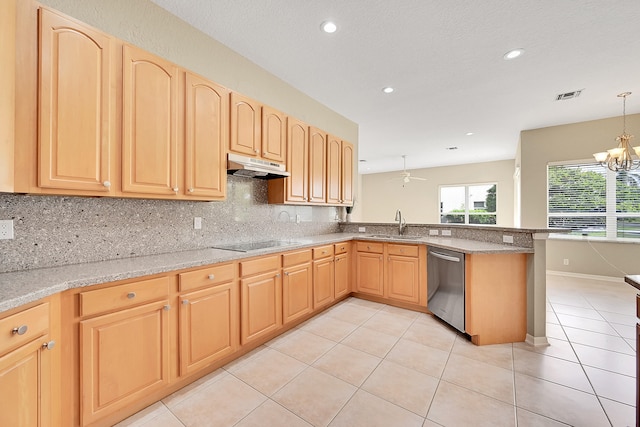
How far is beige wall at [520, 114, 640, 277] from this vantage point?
445cm

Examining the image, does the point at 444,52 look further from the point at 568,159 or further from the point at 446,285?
the point at 568,159

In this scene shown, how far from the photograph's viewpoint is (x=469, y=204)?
861 cm

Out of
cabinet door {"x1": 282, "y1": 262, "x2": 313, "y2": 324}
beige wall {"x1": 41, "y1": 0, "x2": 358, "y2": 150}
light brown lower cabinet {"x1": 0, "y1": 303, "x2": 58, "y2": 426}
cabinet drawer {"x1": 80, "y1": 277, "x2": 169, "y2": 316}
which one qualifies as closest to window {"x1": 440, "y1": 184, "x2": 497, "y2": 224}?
beige wall {"x1": 41, "y1": 0, "x2": 358, "y2": 150}

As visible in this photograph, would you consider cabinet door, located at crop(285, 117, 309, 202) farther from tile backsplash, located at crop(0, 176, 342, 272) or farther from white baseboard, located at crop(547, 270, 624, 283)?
white baseboard, located at crop(547, 270, 624, 283)

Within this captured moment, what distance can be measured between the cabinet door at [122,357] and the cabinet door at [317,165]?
2.23 metres

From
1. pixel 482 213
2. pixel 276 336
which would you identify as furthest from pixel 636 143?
pixel 276 336

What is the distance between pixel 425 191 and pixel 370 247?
260 inches

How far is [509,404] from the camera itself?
5.52 ft

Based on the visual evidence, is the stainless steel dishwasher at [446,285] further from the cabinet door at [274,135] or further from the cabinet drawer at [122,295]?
the cabinet drawer at [122,295]

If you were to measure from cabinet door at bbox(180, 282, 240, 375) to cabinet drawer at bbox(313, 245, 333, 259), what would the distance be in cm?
110

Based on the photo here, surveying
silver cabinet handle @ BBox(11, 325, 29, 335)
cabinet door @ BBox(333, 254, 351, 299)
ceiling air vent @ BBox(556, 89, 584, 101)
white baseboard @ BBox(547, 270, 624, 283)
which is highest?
ceiling air vent @ BBox(556, 89, 584, 101)

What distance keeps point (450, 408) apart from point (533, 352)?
4.17 feet

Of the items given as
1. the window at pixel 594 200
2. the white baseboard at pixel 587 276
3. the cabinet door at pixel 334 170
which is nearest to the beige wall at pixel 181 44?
the cabinet door at pixel 334 170

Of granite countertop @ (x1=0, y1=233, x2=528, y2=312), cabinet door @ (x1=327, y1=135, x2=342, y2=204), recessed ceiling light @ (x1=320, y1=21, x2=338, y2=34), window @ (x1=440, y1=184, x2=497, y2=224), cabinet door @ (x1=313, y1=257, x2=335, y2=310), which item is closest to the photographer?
granite countertop @ (x1=0, y1=233, x2=528, y2=312)
